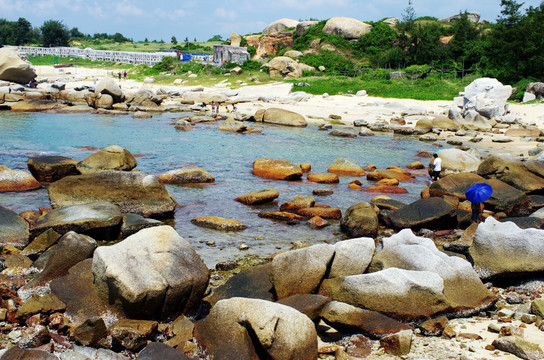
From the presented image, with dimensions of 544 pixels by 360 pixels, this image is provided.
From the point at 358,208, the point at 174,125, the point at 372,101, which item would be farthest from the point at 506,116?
the point at 358,208

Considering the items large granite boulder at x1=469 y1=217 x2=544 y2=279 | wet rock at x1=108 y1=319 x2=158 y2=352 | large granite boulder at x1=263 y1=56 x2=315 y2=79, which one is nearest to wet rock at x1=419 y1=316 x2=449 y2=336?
large granite boulder at x1=469 y1=217 x2=544 y2=279

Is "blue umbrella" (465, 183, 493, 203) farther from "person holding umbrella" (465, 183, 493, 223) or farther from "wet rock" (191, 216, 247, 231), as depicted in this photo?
"wet rock" (191, 216, 247, 231)

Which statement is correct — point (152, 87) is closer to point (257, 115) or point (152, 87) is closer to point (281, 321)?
point (257, 115)

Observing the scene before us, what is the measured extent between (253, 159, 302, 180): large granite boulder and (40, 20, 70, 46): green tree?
91.9 metres

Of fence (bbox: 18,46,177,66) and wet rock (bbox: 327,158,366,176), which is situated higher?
fence (bbox: 18,46,177,66)

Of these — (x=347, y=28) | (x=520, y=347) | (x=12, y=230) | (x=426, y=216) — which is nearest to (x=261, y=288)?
(x=520, y=347)

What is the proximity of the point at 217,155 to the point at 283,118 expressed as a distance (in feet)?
37.3

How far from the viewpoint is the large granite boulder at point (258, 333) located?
5.89 metres

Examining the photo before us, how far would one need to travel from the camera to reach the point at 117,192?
41.4 feet

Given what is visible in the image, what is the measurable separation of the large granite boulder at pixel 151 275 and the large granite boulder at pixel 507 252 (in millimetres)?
4623

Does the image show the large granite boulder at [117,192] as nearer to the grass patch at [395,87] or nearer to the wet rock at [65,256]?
the wet rock at [65,256]

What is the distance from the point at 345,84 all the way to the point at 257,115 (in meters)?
12.7

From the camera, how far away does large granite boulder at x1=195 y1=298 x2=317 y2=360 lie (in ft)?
19.3

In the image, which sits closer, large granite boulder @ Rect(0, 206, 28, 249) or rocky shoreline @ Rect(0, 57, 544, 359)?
rocky shoreline @ Rect(0, 57, 544, 359)
